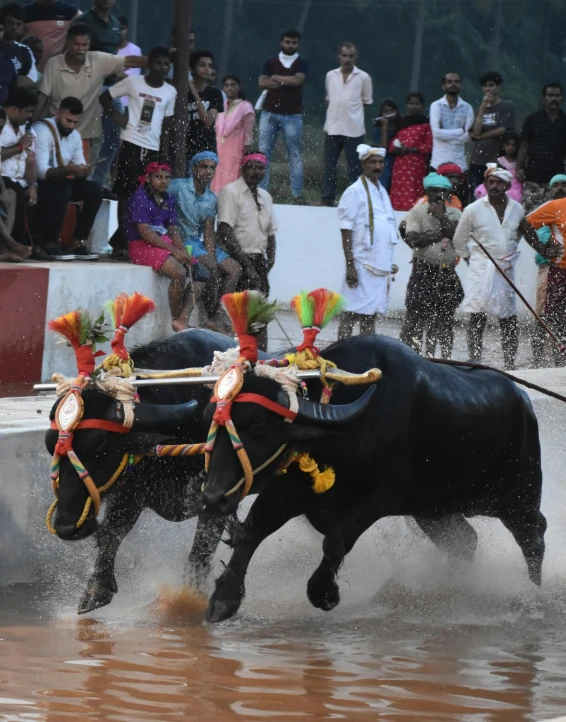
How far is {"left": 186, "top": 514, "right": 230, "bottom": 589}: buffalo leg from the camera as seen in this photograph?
20.8ft

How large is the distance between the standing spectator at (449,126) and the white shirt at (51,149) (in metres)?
5.26

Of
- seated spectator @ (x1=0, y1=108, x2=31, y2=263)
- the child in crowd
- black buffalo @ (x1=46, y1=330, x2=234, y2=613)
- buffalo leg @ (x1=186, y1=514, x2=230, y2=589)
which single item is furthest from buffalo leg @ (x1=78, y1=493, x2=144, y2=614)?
the child in crowd

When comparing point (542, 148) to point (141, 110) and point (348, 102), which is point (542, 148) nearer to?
point (348, 102)

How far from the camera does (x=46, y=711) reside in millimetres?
4633

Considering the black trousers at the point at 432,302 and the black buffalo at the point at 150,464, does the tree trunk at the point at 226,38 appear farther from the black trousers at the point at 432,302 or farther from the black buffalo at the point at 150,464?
the black buffalo at the point at 150,464

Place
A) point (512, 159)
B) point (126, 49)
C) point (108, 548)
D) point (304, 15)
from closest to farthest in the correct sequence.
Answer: point (108, 548) < point (126, 49) < point (512, 159) < point (304, 15)

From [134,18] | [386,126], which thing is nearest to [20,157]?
[134,18]

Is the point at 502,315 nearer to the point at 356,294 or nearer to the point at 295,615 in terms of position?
the point at 356,294

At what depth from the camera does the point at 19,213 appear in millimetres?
10664

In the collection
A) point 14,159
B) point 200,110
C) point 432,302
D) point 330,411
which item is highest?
point 200,110

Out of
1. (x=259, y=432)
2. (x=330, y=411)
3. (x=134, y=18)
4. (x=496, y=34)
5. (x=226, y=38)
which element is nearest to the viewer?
(x=259, y=432)

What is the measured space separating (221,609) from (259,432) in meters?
0.79

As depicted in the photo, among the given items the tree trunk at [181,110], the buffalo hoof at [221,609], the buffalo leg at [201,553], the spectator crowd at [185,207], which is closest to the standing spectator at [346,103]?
the spectator crowd at [185,207]

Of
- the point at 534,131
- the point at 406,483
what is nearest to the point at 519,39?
the point at 534,131
